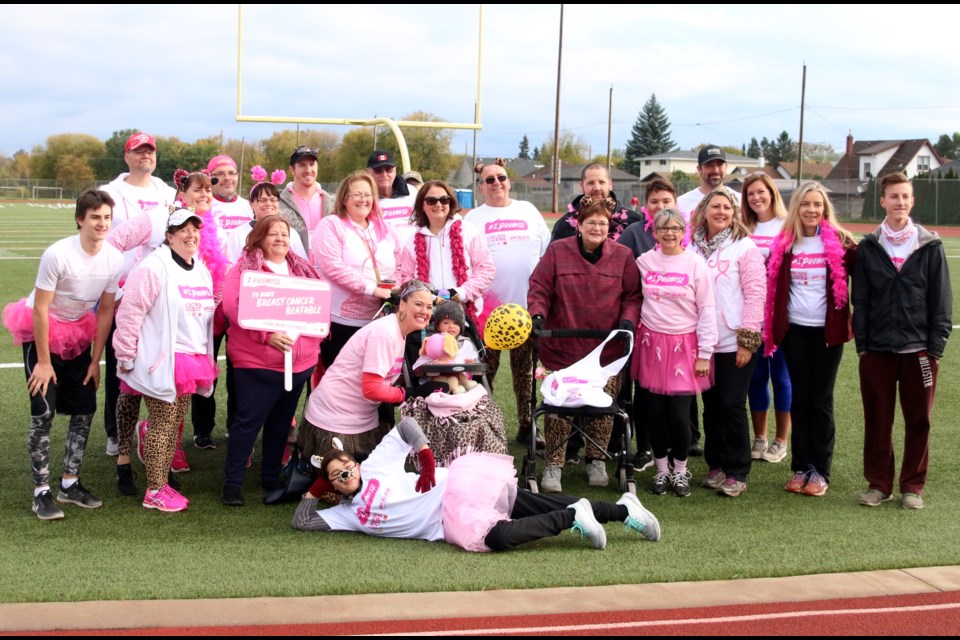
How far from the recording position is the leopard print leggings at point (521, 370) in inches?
268

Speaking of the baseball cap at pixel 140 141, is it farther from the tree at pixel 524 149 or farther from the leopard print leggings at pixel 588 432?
the tree at pixel 524 149

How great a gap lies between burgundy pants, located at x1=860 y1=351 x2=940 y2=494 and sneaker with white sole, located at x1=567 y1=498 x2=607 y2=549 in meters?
1.93

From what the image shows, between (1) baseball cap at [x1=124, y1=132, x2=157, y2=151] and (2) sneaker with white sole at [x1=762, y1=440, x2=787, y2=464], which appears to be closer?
(1) baseball cap at [x1=124, y1=132, x2=157, y2=151]

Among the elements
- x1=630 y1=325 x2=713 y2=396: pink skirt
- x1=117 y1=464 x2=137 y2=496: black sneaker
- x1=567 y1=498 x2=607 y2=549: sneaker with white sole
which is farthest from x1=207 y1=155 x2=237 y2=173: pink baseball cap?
x1=567 y1=498 x2=607 y2=549: sneaker with white sole

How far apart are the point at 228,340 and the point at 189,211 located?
0.79 m

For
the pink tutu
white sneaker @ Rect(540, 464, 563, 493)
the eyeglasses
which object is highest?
the eyeglasses

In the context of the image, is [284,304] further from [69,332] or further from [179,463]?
[179,463]

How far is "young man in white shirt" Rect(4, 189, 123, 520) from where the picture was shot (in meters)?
5.18

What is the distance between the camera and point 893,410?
5609 millimetres

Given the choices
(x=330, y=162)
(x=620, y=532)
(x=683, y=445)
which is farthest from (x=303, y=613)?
(x=330, y=162)

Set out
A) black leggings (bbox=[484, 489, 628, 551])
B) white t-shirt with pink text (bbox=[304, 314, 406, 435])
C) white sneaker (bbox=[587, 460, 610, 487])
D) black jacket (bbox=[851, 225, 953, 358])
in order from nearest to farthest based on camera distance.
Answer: black leggings (bbox=[484, 489, 628, 551]) → black jacket (bbox=[851, 225, 953, 358]) → white t-shirt with pink text (bbox=[304, 314, 406, 435]) → white sneaker (bbox=[587, 460, 610, 487])

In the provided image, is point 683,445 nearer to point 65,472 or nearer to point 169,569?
point 169,569

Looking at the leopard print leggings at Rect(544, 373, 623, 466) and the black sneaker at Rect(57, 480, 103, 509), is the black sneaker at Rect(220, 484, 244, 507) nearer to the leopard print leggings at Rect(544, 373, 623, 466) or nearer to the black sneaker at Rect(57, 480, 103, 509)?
the black sneaker at Rect(57, 480, 103, 509)

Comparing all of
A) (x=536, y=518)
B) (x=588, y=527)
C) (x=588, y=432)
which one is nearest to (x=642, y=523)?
(x=588, y=527)
